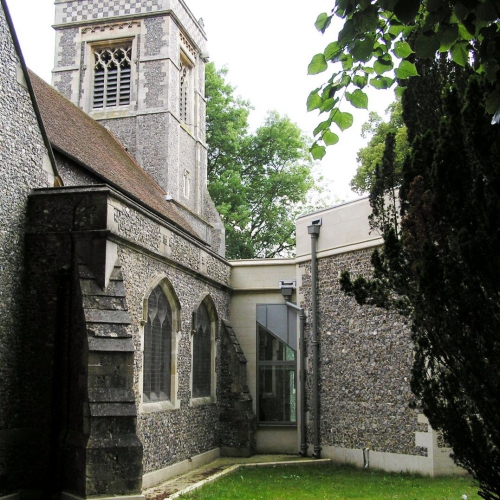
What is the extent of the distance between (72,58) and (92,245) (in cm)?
1360

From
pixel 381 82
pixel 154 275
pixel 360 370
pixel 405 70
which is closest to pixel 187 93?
pixel 154 275

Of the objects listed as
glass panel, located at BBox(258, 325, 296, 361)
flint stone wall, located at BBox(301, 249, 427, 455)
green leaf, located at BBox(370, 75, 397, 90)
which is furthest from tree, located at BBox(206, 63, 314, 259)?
green leaf, located at BBox(370, 75, 397, 90)

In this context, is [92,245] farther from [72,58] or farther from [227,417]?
[72,58]

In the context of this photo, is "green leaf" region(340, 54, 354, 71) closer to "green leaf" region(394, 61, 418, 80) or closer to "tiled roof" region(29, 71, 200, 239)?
"green leaf" region(394, 61, 418, 80)

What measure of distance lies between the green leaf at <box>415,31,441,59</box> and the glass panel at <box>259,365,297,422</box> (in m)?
12.3

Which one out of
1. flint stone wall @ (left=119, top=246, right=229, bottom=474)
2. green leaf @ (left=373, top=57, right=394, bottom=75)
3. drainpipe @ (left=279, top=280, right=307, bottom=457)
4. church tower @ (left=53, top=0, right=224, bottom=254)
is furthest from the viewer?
church tower @ (left=53, top=0, right=224, bottom=254)

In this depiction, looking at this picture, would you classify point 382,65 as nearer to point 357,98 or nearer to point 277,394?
point 357,98

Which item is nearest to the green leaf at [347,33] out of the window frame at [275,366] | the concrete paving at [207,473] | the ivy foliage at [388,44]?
the ivy foliage at [388,44]

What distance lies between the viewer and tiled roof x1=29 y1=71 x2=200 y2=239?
13.2 metres

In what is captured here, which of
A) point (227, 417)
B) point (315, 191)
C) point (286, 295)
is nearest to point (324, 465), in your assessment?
point (227, 417)

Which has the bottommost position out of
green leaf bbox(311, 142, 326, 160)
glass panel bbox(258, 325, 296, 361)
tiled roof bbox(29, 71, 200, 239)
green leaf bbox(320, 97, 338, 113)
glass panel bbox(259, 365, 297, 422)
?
glass panel bbox(259, 365, 297, 422)

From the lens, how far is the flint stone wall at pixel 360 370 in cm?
1203

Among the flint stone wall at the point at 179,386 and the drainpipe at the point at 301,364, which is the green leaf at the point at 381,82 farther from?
the drainpipe at the point at 301,364

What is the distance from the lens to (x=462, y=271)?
215 inches
